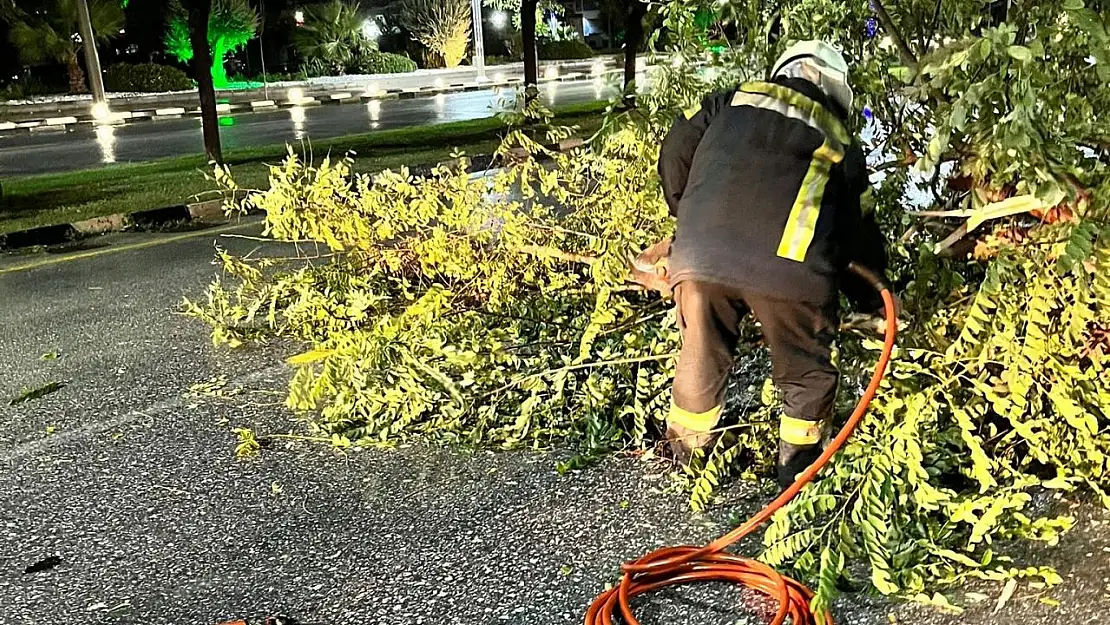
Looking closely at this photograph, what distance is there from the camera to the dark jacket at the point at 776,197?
305 cm

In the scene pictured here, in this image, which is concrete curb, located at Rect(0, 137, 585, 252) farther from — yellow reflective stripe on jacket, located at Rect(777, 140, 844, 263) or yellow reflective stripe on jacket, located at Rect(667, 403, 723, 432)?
yellow reflective stripe on jacket, located at Rect(777, 140, 844, 263)

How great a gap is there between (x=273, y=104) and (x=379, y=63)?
1289 cm

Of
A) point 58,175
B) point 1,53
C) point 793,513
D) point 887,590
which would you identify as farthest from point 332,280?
point 1,53

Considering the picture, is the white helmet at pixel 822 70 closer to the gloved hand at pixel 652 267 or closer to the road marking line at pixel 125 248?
the gloved hand at pixel 652 267

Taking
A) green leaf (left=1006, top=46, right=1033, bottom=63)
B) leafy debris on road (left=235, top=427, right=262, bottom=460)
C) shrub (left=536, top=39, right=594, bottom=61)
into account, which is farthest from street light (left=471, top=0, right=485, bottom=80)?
green leaf (left=1006, top=46, right=1033, bottom=63)

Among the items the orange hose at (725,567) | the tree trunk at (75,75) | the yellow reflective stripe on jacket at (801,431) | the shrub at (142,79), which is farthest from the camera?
the shrub at (142,79)

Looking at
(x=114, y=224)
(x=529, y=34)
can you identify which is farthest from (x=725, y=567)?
(x=529, y=34)

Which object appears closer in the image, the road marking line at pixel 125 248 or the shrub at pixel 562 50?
the road marking line at pixel 125 248

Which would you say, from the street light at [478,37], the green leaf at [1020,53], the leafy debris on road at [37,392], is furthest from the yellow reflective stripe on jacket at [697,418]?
the street light at [478,37]

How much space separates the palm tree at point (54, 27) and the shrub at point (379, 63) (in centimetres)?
929

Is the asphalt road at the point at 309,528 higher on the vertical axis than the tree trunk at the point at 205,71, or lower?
lower

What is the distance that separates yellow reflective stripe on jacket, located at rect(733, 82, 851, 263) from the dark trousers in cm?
20

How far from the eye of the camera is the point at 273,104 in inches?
874

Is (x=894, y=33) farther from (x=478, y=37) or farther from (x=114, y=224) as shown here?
(x=478, y=37)
